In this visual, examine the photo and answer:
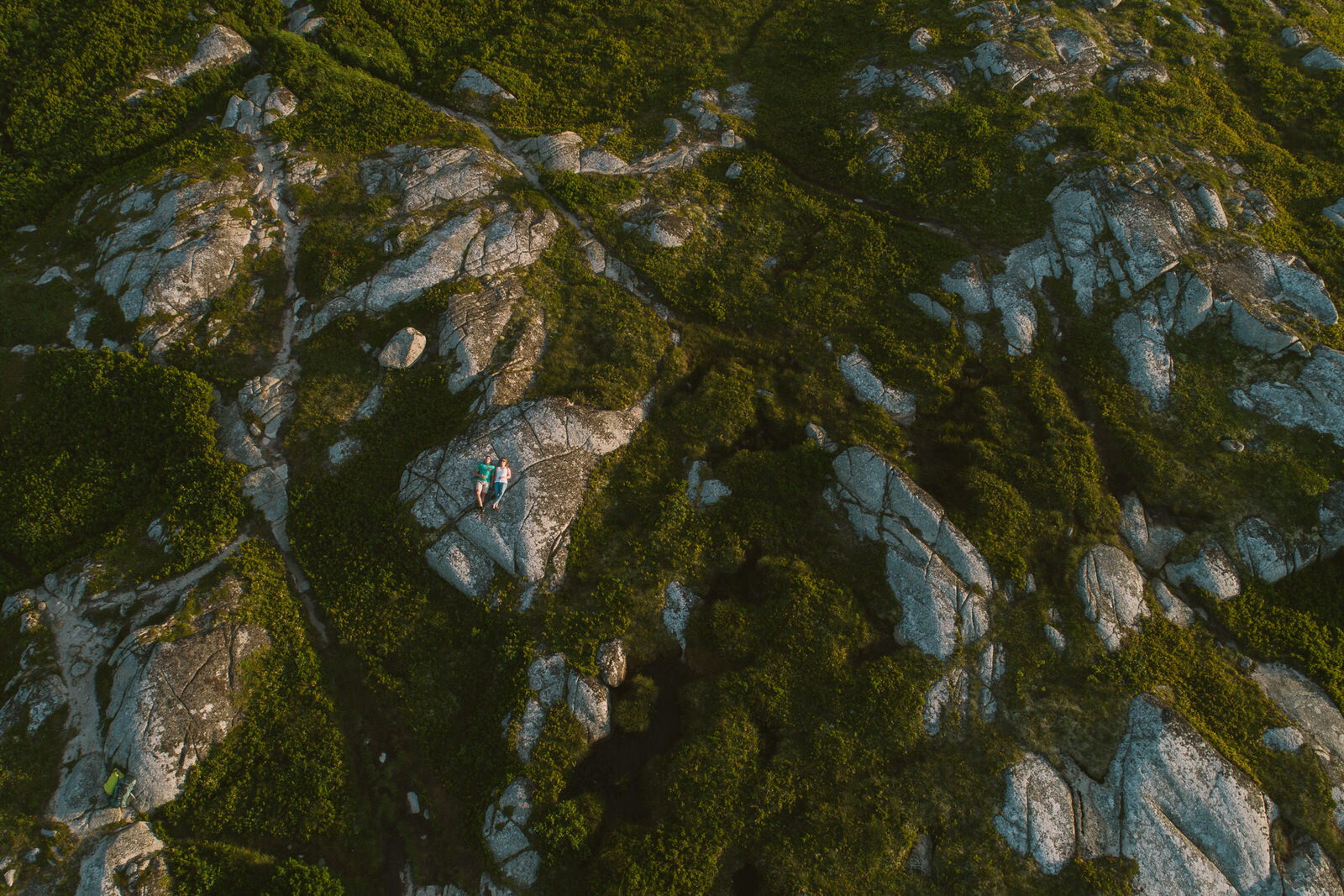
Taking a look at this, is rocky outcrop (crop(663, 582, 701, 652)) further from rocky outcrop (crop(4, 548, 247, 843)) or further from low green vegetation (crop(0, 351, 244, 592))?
low green vegetation (crop(0, 351, 244, 592))

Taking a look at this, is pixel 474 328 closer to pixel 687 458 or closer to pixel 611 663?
pixel 687 458

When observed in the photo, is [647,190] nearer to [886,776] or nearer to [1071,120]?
[1071,120]

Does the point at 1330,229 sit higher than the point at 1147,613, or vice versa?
the point at 1330,229

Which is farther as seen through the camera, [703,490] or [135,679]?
[703,490]

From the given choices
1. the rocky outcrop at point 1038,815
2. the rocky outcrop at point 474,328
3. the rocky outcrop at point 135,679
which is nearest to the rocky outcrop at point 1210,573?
the rocky outcrop at point 1038,815

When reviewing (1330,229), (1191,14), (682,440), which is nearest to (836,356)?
(682,440)

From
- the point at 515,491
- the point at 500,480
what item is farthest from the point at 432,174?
the point at 515,491

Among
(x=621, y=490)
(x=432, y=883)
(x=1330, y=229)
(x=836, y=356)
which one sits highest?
(x=1330, y=229)

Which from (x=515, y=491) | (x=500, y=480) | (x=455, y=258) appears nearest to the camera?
(x=500, y=480)
